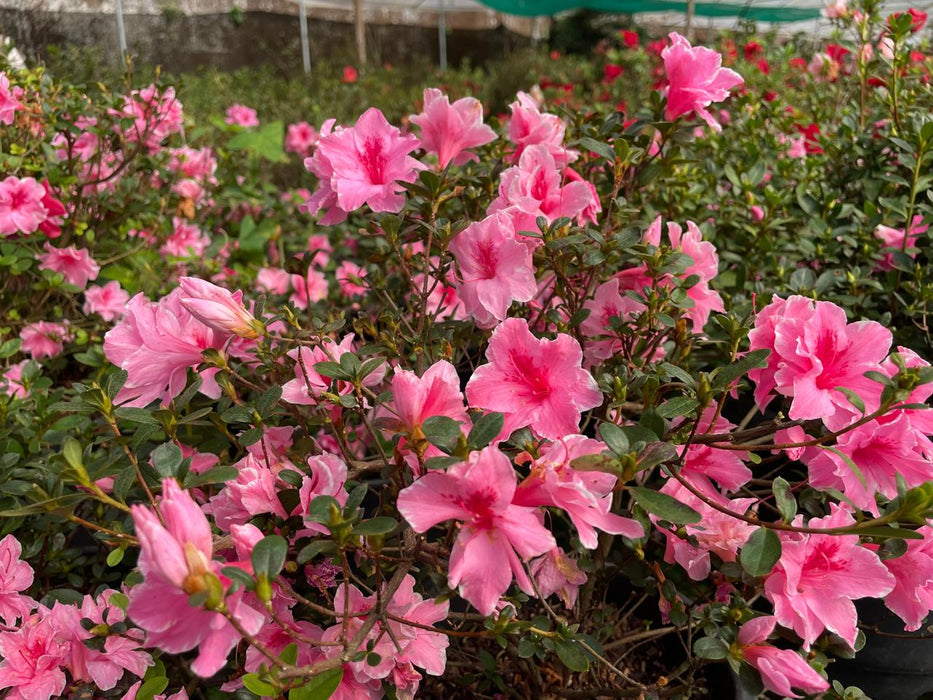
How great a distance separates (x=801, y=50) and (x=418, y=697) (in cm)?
871

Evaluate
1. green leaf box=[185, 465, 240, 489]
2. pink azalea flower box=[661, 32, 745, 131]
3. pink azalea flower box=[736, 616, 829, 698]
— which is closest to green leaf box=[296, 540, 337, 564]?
green leaf box=[185, 465, 240, 489]

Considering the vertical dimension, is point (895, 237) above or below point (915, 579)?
above

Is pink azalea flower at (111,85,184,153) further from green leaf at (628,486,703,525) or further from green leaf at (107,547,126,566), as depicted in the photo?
green leaf at (628,486,703,525)

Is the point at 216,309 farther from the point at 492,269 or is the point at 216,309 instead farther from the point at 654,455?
the point at 654,455

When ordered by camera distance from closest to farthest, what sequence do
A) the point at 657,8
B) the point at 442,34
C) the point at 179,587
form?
the point at 179,587 < the point at 657,8 < the point at 442,34

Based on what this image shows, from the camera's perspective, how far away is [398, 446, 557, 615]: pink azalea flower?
1.98 ft

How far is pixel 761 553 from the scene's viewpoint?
68cm

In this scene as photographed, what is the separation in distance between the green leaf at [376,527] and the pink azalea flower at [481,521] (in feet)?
0.20

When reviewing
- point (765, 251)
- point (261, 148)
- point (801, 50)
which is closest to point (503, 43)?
point (801, 50)

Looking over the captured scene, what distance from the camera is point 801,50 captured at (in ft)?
25.8

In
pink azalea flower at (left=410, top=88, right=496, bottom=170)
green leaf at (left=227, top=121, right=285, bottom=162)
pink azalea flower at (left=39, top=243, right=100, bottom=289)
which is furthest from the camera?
green leaf at (left=227, top=121, right=285, bottom=162)

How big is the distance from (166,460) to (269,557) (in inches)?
7.3

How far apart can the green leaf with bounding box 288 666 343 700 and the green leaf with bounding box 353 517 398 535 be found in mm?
168

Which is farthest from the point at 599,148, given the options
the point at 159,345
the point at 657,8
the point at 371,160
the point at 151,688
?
the point at 657,8
